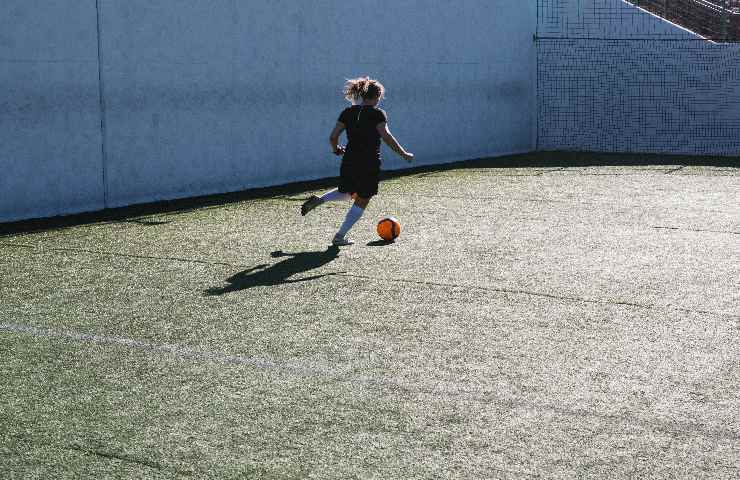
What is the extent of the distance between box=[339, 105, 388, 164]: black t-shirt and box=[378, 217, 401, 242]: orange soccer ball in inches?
22.4

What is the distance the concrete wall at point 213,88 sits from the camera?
37.8ft

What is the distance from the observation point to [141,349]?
19.1 feet

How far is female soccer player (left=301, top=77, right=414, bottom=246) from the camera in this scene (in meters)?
9.52

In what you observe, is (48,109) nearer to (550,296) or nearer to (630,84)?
(550,296)

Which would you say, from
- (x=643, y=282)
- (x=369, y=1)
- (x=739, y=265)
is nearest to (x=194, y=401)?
(x=643, y=282)

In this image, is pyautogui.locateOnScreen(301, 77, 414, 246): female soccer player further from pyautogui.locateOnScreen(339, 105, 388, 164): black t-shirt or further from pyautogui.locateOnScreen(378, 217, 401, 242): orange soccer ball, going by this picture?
pyautogui.locateOnScreen(378, 217, 401, 242): orange soccer ball

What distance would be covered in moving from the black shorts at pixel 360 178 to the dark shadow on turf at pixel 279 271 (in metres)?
0.67

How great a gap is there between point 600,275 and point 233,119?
23.9 ft

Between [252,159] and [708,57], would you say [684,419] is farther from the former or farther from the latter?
Answer: [708,57]

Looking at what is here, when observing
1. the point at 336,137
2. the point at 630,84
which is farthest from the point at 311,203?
the point at 630,84

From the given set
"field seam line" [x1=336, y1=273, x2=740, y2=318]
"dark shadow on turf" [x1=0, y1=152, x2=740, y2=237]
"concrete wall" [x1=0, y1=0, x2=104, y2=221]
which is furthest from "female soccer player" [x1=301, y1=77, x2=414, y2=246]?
"concrete wall" [x1=0, y1=0, x2=104, y2=221]

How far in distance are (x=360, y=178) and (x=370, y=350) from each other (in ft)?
13.0

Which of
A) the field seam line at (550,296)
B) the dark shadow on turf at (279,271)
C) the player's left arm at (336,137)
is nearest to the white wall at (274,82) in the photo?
the player's left arm at (336,137)

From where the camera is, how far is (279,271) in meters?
8.22
